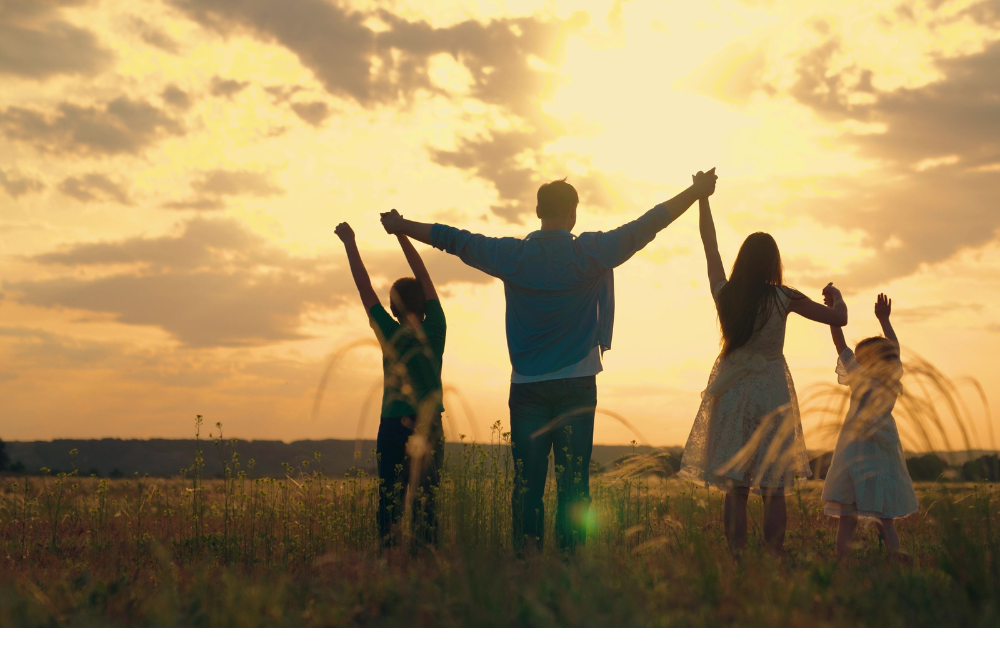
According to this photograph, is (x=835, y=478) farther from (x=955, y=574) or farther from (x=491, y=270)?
(x=491, y=270)

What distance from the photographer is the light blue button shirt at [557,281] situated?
14.2ft

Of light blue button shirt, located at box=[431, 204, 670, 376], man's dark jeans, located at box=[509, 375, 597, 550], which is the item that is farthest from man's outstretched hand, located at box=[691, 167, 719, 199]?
man's dark jeans, located at box=[509, 375, 597, 550]

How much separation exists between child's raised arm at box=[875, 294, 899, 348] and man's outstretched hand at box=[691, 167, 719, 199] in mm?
1890

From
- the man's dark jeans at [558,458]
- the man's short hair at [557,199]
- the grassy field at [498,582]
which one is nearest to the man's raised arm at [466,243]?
the man's short hair at [557,199]

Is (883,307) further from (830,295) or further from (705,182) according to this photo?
(705,182)

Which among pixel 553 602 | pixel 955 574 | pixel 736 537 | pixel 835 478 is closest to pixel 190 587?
pixel 553 602

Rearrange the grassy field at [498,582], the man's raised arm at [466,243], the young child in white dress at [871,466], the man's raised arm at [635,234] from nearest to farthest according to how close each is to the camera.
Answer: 1. the grassy field at [498,582]
2. the man's raised arm at [635,234]
3. the man's raised arm at [466,243]
4. the young child in white dress at [871,466]

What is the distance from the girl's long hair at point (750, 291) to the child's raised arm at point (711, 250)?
4.3 inches

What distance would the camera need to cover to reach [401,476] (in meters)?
5.00

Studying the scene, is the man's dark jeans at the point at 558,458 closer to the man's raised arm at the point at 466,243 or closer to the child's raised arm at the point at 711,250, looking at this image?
the man's raised arm at the point at 466,243

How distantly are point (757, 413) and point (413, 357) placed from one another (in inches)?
89.3

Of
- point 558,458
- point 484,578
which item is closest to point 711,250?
point 558,458

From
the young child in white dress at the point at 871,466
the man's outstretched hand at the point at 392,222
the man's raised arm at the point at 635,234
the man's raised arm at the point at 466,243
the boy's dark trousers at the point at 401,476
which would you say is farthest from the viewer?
the young child in white dress at the point at 871,466

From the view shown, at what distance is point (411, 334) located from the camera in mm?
4758
